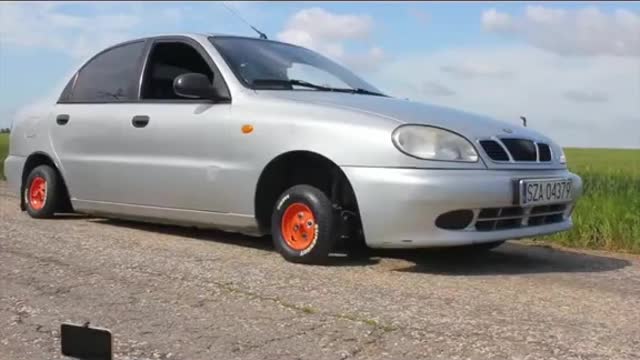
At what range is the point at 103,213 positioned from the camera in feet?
22.0

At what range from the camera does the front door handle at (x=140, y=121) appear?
6176mm

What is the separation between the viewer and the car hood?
16.5 feet

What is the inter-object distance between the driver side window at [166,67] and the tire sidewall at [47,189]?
1288 mm

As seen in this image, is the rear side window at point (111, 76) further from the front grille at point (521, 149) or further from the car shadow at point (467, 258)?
the front grille at point (521, 149)

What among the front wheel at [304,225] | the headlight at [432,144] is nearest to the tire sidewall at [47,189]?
the front wheel at [304,225]

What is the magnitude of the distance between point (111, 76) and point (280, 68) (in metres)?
1.53

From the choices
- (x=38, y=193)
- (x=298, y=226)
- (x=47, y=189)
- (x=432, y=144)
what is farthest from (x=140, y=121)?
(x=432, y=144)

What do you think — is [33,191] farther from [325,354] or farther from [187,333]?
[325,354]

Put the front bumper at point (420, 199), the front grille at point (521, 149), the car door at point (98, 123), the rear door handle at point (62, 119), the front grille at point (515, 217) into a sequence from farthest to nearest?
the rear door handle at point (62, 119), the car door at point (98, 123), the front grille at point (521, 149), the front grille at point (515, 217), the front bumper at point (420, 199)

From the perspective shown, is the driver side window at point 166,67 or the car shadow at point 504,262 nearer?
the car shadow at point 504,262

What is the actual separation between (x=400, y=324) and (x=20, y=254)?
2.77 m

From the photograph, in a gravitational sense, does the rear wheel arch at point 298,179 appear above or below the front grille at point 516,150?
below

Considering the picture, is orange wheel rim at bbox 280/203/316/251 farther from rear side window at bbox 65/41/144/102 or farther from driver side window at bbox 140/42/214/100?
rear side window at bbox 65/41/144/102

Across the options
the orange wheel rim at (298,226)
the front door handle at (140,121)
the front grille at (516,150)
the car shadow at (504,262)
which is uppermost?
the front door handle at (140,121)
